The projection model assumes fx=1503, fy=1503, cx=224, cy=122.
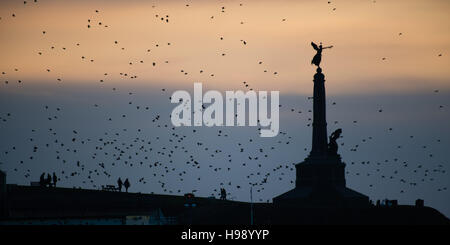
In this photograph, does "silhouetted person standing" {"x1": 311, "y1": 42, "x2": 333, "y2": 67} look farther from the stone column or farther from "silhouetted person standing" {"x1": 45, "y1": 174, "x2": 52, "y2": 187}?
"silhouetted person standing" {"x1": 45, "y1": 174, "x2": 52, "y2": 187}

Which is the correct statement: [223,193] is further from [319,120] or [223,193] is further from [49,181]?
[49,181]

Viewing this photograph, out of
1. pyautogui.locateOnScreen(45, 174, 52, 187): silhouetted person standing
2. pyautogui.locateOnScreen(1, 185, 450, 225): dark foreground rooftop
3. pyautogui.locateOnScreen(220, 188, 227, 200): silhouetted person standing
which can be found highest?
pyautogui.locateOnScreen(45, 174, 52, 187): silhouetted person standing

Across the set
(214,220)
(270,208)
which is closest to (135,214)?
(214,220)

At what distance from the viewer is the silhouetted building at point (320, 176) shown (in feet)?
362

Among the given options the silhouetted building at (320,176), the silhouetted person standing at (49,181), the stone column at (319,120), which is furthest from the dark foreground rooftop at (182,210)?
the stone column at (319,120)

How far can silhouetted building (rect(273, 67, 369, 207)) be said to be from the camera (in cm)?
11038

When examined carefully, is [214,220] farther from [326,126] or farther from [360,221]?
[326,126]

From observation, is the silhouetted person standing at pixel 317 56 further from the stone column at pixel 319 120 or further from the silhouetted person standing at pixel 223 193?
the silhouetted person standing at pixel 223 193

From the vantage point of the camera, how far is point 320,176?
112312 millimetres

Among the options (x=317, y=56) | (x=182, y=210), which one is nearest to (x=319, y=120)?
(x=317, y=56)

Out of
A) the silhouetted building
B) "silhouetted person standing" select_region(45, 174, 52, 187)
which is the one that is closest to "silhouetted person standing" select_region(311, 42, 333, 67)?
the silhouetted building
